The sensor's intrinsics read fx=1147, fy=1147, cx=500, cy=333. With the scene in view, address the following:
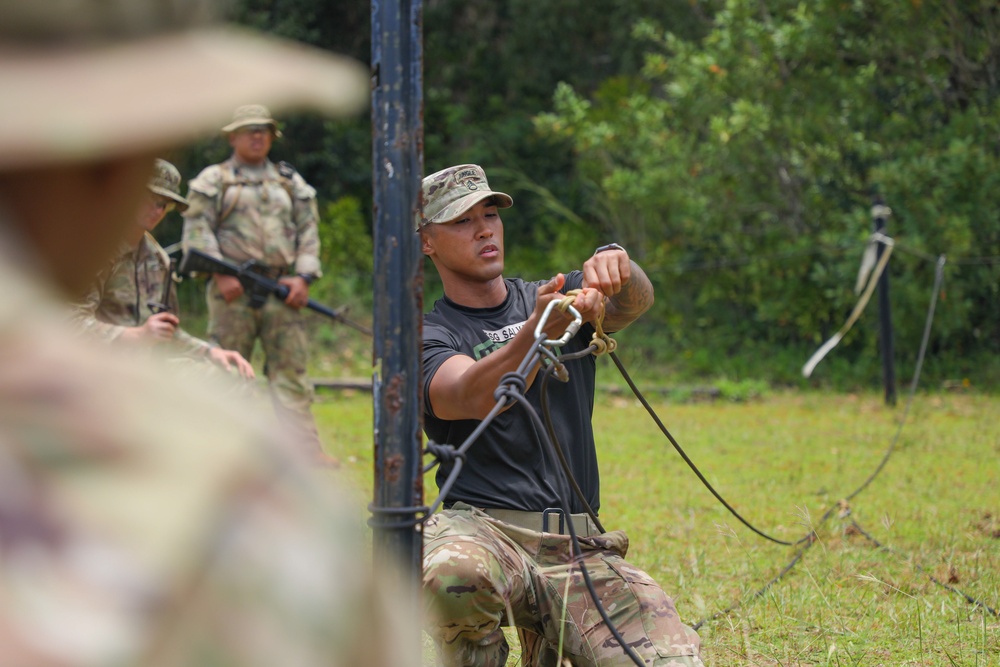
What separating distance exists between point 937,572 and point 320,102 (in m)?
4.55

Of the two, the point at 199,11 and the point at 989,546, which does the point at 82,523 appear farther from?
the point at 989,546

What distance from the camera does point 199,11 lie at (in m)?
0.67

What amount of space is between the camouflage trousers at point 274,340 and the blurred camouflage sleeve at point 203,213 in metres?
0.29

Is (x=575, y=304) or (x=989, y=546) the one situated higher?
(x=575, y=304)

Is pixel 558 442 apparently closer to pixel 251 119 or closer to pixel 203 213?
pixel 251 119

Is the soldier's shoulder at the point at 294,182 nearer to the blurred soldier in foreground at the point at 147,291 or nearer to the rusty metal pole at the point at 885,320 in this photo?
the blurred soldier in foreground at the point at 147,291

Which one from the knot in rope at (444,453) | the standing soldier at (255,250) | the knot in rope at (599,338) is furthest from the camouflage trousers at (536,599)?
the standing soldier at (255,250)

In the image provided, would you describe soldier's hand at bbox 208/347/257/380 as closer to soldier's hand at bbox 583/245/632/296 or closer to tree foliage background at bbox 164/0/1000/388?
soldier's hand at bbox 583/245/632/296

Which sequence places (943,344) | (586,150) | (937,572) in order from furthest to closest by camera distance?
(586,150), (943,344), (937,572)

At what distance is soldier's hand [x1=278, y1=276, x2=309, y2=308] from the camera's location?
7406mm

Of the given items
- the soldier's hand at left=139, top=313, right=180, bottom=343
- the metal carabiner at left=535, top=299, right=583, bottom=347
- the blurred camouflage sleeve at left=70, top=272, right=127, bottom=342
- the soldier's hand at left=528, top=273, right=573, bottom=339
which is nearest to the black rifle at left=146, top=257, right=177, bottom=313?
the blurred camouflage sleeve at left=70, top=272, right=127, bottom=342

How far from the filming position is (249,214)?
7469 mm

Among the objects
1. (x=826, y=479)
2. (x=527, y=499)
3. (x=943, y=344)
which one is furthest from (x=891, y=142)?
(x=527, y=499)

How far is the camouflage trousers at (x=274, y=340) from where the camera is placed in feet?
24.2
